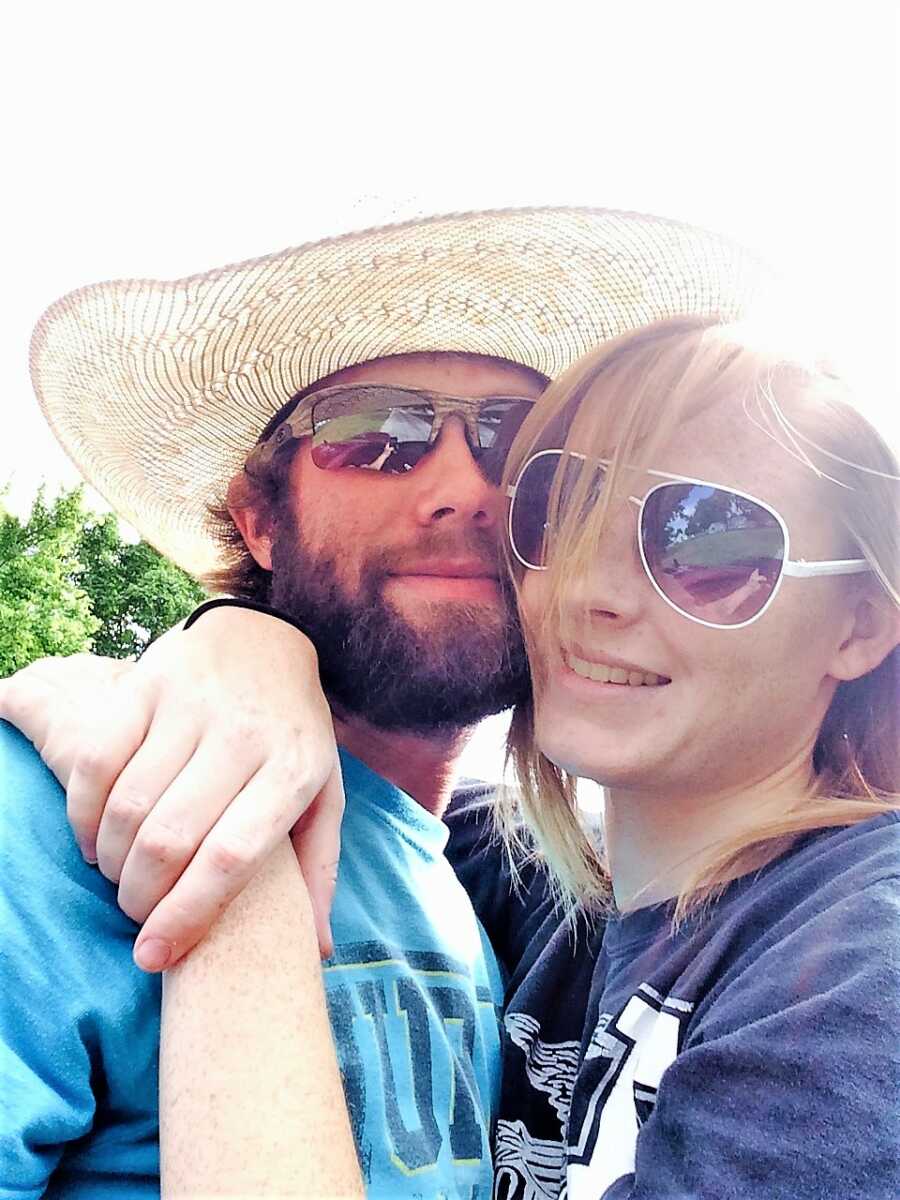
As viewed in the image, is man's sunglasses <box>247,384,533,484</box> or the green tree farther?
the green tree

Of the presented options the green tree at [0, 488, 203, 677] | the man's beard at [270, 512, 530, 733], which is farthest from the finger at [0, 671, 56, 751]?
the green tree at [0, 488, 203, 677]

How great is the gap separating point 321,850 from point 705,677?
455 millimetres

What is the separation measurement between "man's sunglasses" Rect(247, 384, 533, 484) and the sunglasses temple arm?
548 mm

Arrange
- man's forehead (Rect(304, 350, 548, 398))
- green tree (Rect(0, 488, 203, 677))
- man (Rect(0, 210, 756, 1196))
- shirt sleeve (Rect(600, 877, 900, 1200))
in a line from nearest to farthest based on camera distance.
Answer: shirt sleeve (Rect(600, 877, 900, 1200)) → man (Rect(0, 210, 756, 1196)) → man's forehead (Rect(304, 350, 548, 398)) → green tree (Rect(0, 488, 203, 677))

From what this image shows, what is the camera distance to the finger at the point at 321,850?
2.77 ft

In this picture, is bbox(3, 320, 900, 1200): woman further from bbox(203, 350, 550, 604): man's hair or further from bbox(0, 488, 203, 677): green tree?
bbox(0, 488, 203, 677): green tree

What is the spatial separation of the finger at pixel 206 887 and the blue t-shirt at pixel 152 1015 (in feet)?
0.40

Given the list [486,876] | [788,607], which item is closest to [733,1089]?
[788,607]

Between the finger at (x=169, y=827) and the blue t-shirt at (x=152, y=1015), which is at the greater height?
the finger at (x=169, y=827)

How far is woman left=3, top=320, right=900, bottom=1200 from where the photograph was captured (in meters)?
0.77

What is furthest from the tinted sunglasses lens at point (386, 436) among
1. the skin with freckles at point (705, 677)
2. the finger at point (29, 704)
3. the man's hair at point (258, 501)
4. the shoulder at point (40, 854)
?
the shoulder at point (40, 854)

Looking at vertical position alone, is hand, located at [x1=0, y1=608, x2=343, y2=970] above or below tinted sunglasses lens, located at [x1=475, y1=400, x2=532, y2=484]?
below

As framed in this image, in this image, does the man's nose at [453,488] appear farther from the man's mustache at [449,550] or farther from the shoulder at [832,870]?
the shoulder at [832,870]

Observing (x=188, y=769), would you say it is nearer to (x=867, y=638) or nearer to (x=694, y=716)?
(x=694, y=716)
